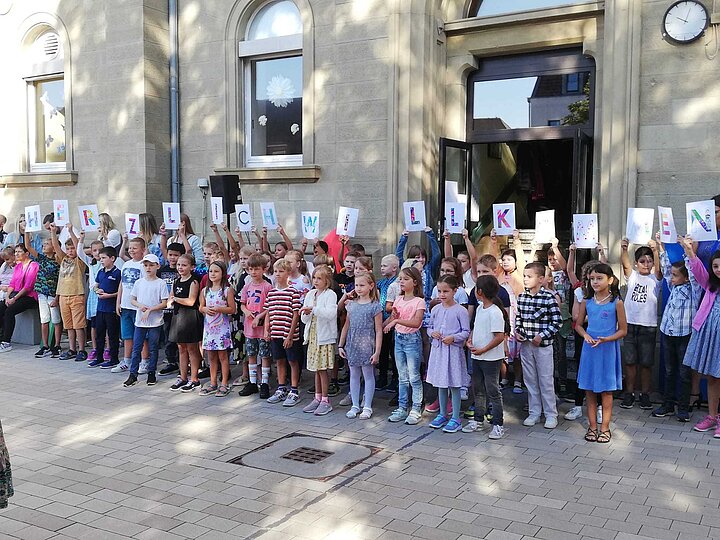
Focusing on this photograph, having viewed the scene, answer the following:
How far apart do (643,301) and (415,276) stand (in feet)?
8.14

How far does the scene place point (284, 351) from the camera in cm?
844

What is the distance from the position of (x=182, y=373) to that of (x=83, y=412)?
142cm

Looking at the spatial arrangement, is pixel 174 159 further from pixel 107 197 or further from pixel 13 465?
pixel 13 465

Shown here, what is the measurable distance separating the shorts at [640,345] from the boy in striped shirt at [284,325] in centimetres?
365

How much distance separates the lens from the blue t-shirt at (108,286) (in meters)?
10.2

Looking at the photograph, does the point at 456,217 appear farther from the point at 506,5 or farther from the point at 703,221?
the point at 506,5

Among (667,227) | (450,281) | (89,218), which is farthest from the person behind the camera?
(89,218)

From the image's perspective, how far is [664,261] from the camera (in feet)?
26.1

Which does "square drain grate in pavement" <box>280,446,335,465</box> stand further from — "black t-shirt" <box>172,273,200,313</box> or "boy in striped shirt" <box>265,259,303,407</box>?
"black t-shirt" <box>172,273,200,313</box>

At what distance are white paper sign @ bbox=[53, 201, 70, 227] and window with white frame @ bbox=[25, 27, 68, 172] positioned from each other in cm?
291

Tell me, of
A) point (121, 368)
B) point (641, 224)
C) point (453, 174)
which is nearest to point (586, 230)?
point (641, 224)

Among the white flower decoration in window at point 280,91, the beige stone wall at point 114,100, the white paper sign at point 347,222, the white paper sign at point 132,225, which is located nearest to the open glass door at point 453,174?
the white paper sign at point 347,222

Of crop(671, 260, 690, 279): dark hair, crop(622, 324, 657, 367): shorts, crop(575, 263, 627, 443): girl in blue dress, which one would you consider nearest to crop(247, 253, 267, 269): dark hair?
crop(575, 263, 627, 443): girl in blue dress

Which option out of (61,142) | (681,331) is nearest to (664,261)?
(681,331)
